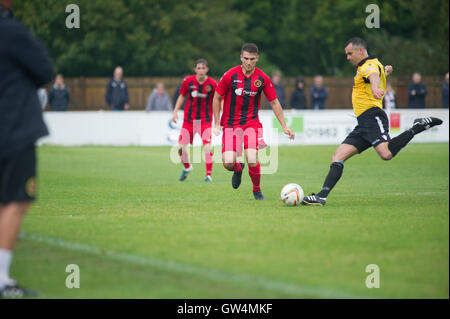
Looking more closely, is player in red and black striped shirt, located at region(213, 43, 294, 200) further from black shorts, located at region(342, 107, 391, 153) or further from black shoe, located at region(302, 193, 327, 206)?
black shorts, located at region(342, 107, 391, 153)

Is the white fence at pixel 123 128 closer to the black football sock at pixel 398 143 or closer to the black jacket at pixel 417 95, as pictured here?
the black jacket at pixel 417 95

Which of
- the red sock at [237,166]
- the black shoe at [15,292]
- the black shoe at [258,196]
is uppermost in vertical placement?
the red sock at [237,166]

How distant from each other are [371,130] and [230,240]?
142 inches

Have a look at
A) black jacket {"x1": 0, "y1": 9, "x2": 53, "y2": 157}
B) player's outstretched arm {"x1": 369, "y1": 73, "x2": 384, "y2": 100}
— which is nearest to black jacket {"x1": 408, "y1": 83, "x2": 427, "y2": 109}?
player's outstretched arm {"x1": 369, "y1": 73, "x2": 384, "y2": 100}

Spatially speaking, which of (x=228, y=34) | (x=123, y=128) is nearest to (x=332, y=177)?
(x=123, y=128)

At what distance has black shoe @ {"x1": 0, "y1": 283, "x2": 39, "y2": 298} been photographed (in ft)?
17.3

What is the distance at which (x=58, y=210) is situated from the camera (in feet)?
31.8

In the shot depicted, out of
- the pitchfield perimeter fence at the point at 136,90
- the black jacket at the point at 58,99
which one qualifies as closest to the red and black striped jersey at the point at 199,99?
the black jacket at the point at 58,99

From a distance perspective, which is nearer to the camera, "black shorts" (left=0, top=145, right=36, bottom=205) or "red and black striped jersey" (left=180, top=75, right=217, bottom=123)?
"black shorts" (left=0, top=145, right=36, bottom=205)

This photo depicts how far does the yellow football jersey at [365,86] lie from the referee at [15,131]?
543 centimetres

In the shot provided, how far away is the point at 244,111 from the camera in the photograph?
11.3 m

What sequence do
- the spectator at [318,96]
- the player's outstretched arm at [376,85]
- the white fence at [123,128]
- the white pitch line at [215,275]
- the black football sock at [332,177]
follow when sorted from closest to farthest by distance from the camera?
the white pitch line at [215,275], the player's outstretched arm at [376,85], the black football sock at [332,177], the white fence at [123,128], the spectator at [318,96]

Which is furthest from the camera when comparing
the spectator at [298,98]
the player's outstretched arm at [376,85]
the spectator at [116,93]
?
the spectator at [298,98]

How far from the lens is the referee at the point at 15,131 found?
17.6 feet
